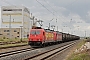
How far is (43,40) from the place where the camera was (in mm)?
37156

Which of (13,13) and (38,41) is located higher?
(13,13)

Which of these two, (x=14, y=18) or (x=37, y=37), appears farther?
(x=14, y=18)

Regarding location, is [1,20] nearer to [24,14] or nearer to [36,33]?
[24,14]

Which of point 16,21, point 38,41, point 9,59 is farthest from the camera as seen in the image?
point 16,21

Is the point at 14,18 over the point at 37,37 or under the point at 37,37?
over

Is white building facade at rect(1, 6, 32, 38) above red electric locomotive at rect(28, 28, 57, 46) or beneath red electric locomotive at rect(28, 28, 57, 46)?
above

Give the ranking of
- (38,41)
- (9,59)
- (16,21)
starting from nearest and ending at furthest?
(9,59) < (38,41) < (16,21)

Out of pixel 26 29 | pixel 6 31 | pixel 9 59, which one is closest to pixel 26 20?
pixel 26 29

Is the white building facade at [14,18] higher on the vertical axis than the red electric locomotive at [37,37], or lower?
higher

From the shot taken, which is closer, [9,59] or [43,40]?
[9,59]

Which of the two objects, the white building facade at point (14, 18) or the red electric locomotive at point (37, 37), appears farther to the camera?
the white building facade at point (14, 18)

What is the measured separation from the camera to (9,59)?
18828 millimetres

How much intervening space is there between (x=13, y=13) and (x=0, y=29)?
11.8 metres

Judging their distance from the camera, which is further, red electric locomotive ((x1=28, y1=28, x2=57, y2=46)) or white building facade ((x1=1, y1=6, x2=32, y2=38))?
white building facade ((x1=1, y1=6, x2=32, y2=38))
